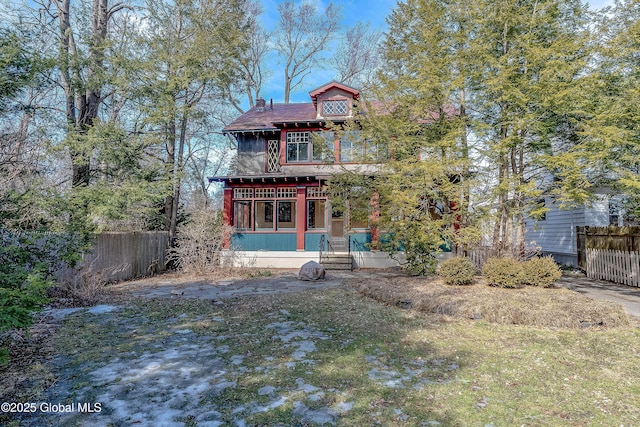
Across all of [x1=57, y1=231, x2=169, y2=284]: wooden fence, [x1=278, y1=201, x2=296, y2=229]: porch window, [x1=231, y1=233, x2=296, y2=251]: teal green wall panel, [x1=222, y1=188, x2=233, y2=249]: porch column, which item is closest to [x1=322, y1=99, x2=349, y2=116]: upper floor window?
[x1=278, y1=201, x2=296, y2=229]: porch window

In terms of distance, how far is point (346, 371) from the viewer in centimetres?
421

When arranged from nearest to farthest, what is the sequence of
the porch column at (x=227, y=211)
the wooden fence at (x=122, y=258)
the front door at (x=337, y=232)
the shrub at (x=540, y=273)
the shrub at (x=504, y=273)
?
the shrub at (x=504, y=273), the shrub at (x=540, y=273), the wooden fence at (x=122, y=258), the porch column at (x=227, y=211), the front door at (x=337, y=232)

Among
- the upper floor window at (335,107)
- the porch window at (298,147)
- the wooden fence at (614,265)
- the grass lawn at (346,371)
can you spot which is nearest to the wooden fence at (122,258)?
the grass lawn at (346,371)

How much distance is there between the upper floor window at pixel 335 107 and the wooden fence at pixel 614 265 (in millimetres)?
11399

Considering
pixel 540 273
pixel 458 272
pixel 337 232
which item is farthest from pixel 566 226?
pixel 337 232

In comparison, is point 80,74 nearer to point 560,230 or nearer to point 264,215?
point 264,215

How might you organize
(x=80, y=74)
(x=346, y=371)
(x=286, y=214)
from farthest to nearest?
(x=286, y=214) → (x=80, y=74) → (x=346, y=371)

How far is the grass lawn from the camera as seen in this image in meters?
3.22

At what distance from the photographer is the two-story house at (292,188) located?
15.7 meters

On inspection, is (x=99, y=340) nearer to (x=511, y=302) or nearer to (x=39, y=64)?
(x=39, y=64)

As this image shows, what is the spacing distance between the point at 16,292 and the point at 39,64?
10.9 feet

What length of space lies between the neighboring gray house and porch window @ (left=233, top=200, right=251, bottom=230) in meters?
12.1

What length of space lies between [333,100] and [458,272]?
10680mm

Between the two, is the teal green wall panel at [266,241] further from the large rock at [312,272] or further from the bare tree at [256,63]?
the bare tree at [256,63]
